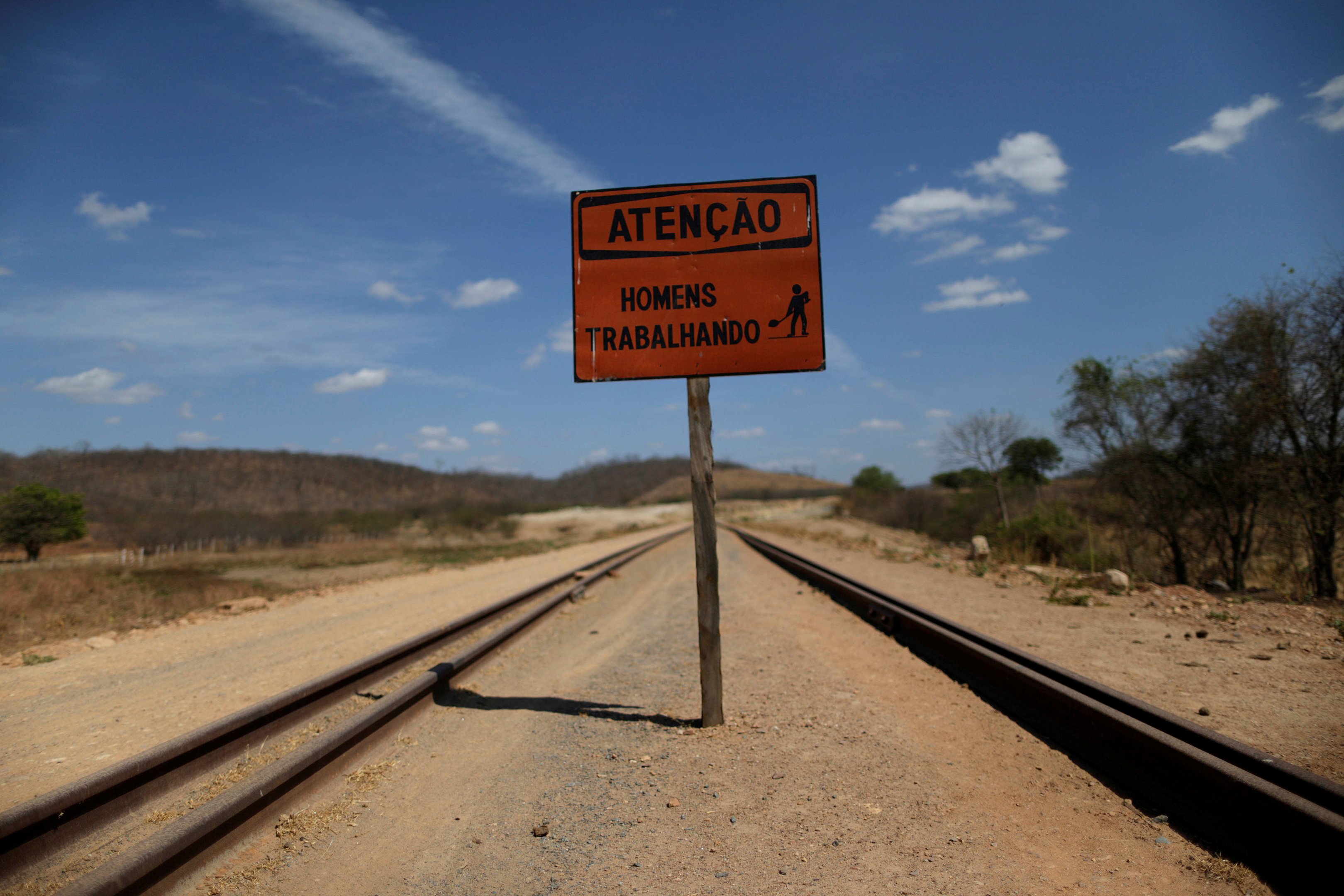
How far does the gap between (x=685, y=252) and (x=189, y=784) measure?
15.8 feet

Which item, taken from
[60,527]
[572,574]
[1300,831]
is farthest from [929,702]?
[60,527]

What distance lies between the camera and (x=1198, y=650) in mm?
6641

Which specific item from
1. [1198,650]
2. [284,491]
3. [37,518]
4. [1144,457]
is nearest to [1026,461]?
[1144,457]

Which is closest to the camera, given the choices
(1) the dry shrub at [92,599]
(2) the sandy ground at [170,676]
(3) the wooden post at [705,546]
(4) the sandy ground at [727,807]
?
(4) the sandy ground at [727,807]

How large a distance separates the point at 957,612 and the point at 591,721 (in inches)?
244

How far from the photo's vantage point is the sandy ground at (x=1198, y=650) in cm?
448

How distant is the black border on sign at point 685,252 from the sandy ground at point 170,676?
4.89 metres

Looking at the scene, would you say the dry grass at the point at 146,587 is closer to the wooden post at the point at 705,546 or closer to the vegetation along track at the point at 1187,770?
the wooden post at the point at 705,546

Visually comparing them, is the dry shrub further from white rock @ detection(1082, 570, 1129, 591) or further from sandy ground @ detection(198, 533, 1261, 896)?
white rock @ detection(1082, 570, 1129, 591)

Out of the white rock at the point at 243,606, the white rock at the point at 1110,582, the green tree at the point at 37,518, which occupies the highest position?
the green tree at the point at 37,518

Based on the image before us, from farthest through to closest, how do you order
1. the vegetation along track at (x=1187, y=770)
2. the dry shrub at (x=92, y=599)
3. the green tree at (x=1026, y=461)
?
the green tree at (x=1026, y=461)
the dry shrub at (x=92, y=599)
the vegetation along track at (x=1187, y=770)

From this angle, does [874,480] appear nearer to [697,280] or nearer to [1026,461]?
[1026,461]

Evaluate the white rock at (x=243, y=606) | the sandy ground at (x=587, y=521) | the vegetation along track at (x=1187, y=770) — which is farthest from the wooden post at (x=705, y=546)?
the sandy ground at (x=587, y=521)

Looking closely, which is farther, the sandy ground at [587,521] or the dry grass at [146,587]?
the sandy ground at [587,521]
